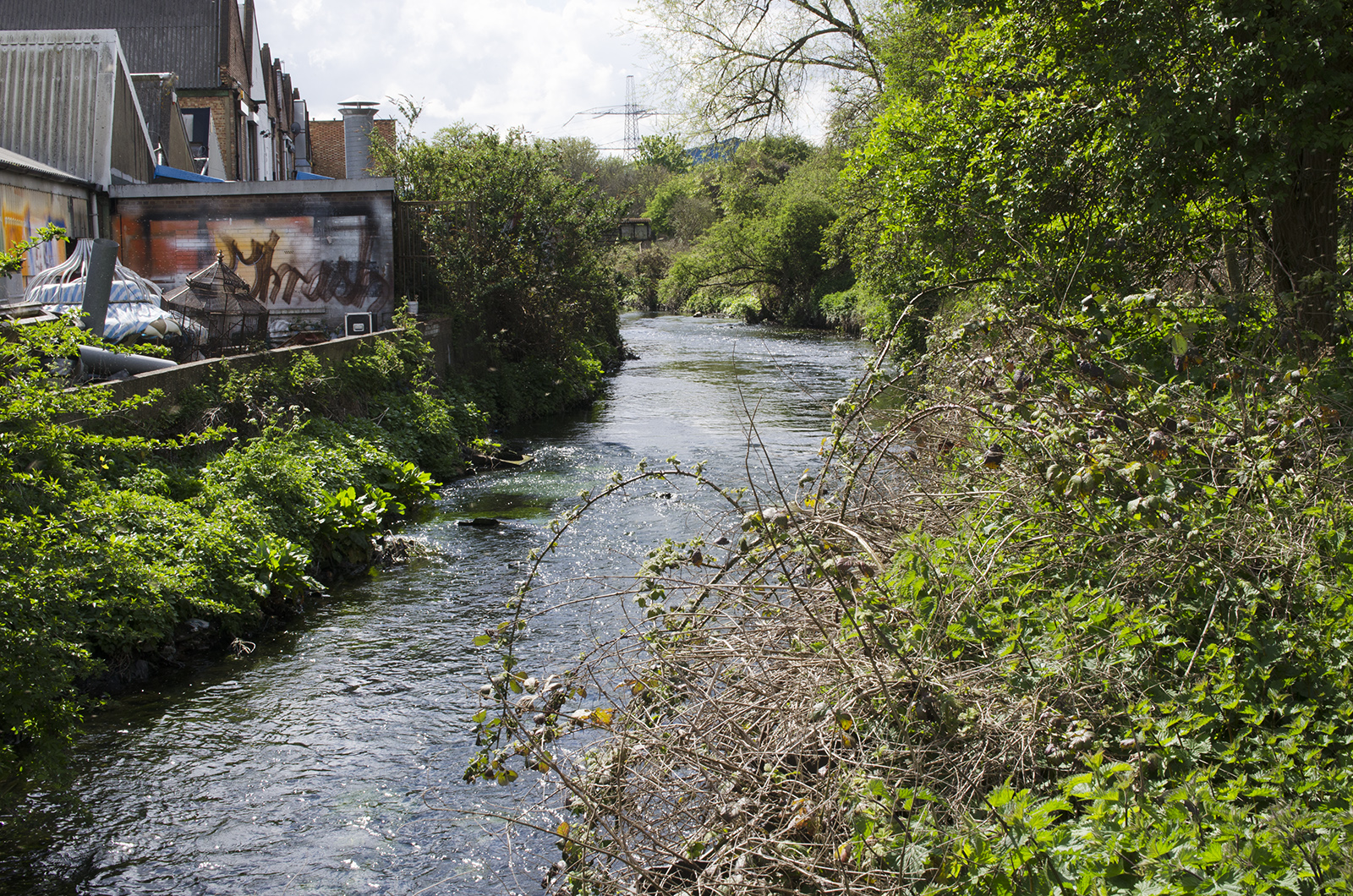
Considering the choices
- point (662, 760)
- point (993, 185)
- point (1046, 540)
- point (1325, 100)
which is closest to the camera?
point (662, 760)

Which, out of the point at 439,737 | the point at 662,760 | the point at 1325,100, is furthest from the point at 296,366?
the point at 1325,100

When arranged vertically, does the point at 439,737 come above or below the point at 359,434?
below

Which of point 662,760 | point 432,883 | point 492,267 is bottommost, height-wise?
point 432,883

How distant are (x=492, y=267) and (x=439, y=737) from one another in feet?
55.7

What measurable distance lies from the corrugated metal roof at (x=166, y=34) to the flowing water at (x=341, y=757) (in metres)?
31.3

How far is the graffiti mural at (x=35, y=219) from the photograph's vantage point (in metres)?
17.8

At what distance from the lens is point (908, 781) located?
3.94m

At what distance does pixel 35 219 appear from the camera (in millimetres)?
19156

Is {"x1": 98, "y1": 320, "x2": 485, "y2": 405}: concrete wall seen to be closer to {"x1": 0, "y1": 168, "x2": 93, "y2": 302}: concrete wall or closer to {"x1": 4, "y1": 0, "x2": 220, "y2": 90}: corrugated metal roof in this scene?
{"x1": 0, "y1": 168, "x2": 93, "y2": 302}: concrete wall

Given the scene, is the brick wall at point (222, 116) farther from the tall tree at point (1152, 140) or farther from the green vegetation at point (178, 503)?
the tall tree at point (1152, 140)

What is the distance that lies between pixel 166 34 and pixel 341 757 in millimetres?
37625

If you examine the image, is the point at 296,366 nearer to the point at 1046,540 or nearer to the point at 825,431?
the point at 825,431

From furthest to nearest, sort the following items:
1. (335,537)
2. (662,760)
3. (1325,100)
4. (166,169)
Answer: (166,169)
(335,537)
(1325,100)
(662,760)

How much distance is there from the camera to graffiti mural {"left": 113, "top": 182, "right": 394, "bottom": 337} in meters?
21.9
